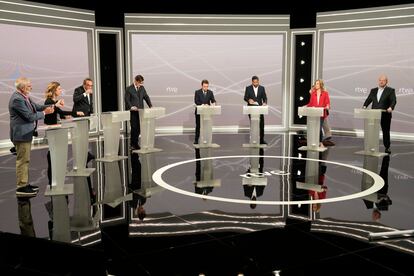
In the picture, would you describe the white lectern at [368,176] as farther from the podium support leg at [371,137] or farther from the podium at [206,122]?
the podium at [206,122]

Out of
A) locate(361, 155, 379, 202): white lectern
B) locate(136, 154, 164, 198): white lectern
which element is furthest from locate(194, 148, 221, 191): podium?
locate(361, 155, 379, 202): white lectern

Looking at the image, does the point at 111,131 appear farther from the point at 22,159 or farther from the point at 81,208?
the point at 81,208

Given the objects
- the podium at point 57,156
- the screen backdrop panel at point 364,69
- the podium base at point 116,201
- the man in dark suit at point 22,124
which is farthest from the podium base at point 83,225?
the screen backdrop panel at point 364,69

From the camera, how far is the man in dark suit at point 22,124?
5.44 meters

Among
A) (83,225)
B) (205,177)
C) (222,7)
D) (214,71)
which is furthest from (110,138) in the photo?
(222,7)

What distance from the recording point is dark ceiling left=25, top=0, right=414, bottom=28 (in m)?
11.5

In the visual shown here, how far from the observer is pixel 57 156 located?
18.6 ft

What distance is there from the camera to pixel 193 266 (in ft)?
11.6

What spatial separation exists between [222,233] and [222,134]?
25.2 ft

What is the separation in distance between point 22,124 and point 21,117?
9cm

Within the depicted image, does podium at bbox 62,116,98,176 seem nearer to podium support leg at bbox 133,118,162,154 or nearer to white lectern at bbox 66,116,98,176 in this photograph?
white lectern at bbox 66,116,98,176

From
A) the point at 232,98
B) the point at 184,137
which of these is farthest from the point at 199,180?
the point at 232,98

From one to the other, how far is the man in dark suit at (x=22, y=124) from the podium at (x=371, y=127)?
5.65 m

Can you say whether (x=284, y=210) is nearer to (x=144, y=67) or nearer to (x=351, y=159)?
(x=351, y=159)
